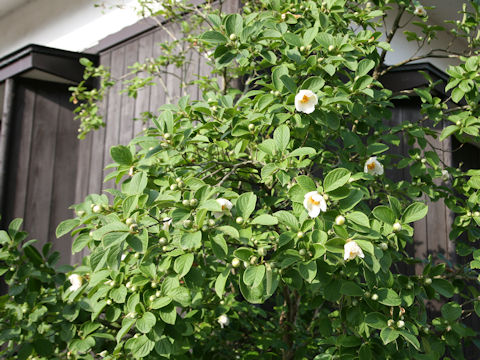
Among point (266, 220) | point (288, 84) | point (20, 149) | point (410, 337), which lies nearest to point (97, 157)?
point (20, 149)

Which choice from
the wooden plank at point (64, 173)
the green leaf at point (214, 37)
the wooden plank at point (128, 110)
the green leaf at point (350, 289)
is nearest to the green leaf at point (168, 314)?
the green leaf at point (350, 289)

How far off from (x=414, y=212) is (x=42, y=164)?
3.73 metres

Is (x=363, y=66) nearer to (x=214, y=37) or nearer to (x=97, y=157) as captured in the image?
(x=214, y=37)

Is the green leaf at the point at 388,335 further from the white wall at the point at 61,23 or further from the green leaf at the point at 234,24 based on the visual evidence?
the white wall at the point at 61,23

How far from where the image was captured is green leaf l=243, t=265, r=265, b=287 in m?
1.38

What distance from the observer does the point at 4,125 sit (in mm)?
4484

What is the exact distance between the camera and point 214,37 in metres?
1.80

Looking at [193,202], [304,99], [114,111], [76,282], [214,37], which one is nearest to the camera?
[193,202]

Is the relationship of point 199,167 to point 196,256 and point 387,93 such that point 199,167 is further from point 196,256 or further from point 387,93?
point 387,93

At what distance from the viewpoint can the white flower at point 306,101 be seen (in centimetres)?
166

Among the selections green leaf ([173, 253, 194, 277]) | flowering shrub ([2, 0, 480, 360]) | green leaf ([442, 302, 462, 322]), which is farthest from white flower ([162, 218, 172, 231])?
green leaf ([442, 302, 462, 322])

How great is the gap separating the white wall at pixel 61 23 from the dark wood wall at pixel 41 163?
0.55 meters

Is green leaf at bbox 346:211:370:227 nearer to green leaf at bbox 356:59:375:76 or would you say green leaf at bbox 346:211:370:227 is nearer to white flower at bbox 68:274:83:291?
green leaf at bbox 356:59:375:76

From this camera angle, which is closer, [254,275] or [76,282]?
[254,275]
